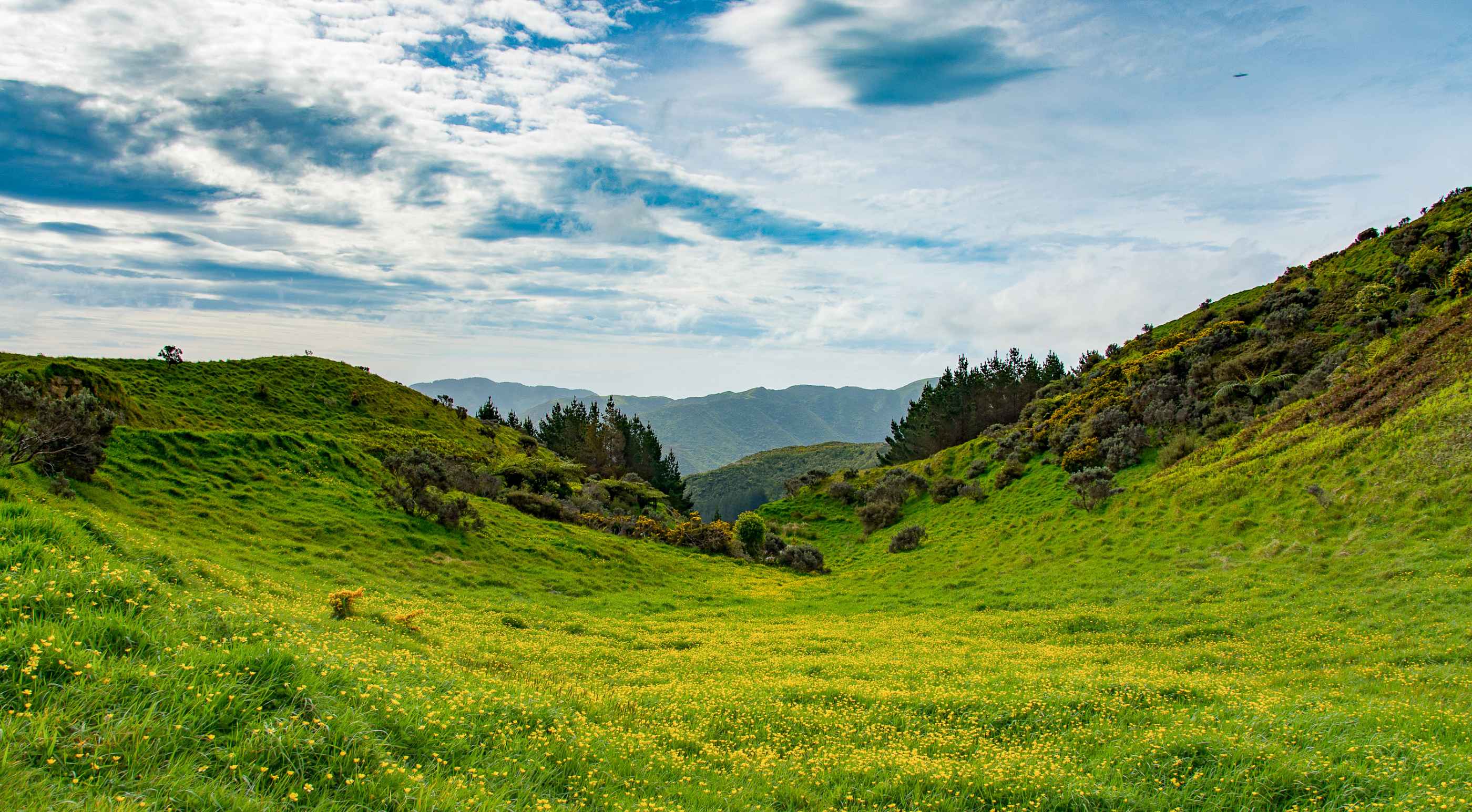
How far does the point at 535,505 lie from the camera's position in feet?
138

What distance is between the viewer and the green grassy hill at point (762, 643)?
18.6ft

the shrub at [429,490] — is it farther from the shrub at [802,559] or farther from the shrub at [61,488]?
the shrub at [802,559]

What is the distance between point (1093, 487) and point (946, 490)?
55.0 feet

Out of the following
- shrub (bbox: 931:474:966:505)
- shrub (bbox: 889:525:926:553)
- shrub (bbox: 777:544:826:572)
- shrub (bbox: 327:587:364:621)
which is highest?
shrub (bbox: 931:474:966:505)

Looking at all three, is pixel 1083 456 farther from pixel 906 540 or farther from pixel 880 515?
pixel 880 515

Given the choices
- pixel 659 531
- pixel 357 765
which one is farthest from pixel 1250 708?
pixel 659 531

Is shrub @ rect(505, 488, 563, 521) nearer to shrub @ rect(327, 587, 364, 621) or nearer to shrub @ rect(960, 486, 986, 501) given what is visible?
shrub @ rect(327, 587, 364, 621)

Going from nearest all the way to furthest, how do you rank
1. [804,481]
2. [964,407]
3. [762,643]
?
1. [762,643]
2. [804,481]
3. [964,407]

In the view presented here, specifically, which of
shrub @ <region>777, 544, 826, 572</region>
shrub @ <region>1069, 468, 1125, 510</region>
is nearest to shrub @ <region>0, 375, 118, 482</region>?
shrub @ <region>777, 544, 826, 572</region>

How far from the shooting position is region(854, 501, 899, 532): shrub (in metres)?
53.9

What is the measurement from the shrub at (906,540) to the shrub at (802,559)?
16.9 feet

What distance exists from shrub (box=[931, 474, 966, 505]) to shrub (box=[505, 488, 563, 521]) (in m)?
30.1

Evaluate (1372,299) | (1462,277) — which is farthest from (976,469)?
(1462,277)

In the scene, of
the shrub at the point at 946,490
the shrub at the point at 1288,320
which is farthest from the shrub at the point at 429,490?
the shrub at the point at 1288,320
